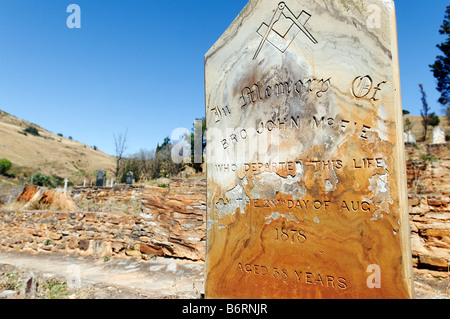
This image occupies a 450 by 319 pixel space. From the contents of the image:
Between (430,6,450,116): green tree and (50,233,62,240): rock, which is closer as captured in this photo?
(50,233,62,240): rock

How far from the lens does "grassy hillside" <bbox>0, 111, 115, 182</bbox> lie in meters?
32.6

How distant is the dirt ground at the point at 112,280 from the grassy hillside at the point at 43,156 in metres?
24.4

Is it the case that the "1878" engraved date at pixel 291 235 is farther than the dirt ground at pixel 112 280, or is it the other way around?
the dirt ground at pixel 112 280

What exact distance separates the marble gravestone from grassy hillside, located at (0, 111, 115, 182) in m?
28.2

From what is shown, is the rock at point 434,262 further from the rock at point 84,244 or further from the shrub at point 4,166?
the shrub at point 4,166

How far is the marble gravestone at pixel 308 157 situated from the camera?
168cm

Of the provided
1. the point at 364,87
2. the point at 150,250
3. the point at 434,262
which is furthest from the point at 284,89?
the point at 150,250

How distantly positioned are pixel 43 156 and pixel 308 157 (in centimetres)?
4629

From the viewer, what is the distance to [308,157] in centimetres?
192

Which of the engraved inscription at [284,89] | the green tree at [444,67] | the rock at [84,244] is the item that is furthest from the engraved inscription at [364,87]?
the green tree at [444,67]

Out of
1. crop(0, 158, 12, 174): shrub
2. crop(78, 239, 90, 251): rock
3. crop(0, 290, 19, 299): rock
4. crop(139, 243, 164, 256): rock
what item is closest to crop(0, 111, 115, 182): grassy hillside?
crop(0, 158, 12, 174): shrub

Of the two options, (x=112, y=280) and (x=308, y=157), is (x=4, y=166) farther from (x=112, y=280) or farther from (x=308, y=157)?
(x=308, y=157)

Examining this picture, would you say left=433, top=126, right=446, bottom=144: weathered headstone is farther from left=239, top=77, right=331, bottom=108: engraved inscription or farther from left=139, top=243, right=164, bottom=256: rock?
left=239, top=77, right=331, bottom=108: engraved inscription

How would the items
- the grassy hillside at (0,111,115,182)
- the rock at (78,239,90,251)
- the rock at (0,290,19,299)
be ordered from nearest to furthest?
the rock at (0,290,19,299) → the rock at (78,239,90,251) → the grassy hillside at (0,111,115,182)
